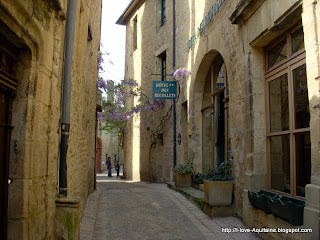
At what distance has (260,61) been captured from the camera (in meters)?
4.79

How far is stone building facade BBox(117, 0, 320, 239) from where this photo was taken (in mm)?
3318

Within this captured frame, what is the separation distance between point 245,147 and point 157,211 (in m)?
2.16

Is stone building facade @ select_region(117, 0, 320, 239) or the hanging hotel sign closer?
stone building facade @ select_region(117, 0, 320, 239)

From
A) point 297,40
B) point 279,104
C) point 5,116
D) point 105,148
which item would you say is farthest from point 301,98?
point 105,148

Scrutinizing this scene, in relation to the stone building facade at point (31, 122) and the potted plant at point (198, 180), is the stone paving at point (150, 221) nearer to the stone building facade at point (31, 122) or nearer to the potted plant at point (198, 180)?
the potted plant at point (198, 180)

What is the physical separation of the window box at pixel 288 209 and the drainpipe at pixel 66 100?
2.43 m

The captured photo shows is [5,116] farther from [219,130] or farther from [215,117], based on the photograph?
[215,117]

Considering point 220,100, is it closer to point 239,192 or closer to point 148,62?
point 239,192

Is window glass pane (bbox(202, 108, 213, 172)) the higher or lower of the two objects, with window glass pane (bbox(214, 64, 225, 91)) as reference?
lower

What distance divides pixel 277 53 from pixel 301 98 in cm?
93

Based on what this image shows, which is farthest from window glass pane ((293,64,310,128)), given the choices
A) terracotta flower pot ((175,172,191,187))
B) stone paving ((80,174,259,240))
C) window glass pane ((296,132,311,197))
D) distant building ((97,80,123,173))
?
distant building ((97,80,123,173))

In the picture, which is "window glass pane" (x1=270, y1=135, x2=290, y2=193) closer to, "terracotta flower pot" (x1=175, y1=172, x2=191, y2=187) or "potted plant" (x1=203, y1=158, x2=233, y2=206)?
"potted plant" (x1=203, y1=158, x2=233, y2=206)

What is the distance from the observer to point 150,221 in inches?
209

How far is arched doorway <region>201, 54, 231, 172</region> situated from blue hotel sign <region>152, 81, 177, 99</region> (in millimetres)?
1984
